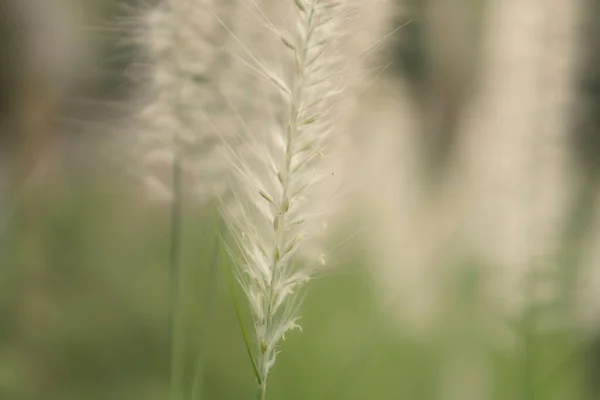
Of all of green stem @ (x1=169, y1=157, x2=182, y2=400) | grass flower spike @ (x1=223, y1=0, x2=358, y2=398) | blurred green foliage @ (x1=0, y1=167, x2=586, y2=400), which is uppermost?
grass flower spike @ (x1=223, y1=0, x2=358, y2=398)

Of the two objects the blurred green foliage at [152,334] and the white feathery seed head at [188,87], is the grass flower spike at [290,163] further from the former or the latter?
the blurred green foliage at [152,334]

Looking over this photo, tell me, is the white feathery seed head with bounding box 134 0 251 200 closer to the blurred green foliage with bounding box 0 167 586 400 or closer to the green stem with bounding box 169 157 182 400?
the green stem with bounding box 169 157 182 400

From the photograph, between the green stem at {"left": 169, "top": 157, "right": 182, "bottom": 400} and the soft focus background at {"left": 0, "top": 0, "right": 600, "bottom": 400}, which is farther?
the soft focus background at {"left": 0, "top": 0, "right": 600, "bottom": 400}

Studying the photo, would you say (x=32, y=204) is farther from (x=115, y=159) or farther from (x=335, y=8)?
(x=335, y=8)

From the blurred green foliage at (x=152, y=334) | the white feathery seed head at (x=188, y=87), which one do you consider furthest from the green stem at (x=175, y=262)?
the blurred green foliage at (x=152, y=334)

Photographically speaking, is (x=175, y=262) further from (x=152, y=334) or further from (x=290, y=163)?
(x=152, y=334)

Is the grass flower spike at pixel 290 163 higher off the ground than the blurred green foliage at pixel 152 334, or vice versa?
the grass flower spike at pixel 290 163

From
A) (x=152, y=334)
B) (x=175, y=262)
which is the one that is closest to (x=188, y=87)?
(x=175, y=262)

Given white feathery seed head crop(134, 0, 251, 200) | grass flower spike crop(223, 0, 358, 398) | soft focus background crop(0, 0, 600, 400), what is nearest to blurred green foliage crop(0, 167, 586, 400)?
soft focus background crop(0, 0, 600, 400)
